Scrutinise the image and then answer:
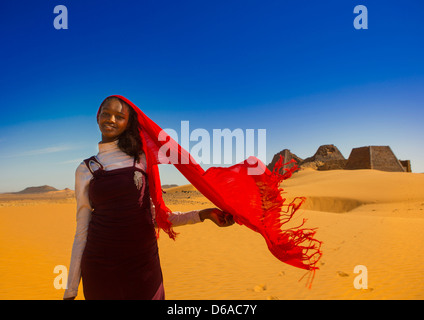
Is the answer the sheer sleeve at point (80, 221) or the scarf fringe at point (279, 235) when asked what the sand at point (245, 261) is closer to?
the scarf fringe at point (279, 235)

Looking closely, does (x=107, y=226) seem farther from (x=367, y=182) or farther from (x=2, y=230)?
(x=367, y=182)

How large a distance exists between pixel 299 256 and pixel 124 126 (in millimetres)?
1690

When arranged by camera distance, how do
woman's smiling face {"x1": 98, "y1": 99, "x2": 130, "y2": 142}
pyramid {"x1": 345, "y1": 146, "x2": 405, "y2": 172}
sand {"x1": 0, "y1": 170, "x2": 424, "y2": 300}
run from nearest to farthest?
woman's smiling face {"x1": 98, "y1": 99, "x2": 130, "y2": 142}, sand {"x1": 0, "y1": 170, "x2": 424, "y2": 300}, pyramid {"x1": 345, "y1": 146, "x2": 405, "y2": 172}

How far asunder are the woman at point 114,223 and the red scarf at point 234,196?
5.0 inches

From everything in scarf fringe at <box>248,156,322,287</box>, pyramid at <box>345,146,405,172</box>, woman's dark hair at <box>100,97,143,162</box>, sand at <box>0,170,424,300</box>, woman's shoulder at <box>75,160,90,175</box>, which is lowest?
sand at <box>0,170,424,300</box>

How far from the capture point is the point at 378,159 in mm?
46062

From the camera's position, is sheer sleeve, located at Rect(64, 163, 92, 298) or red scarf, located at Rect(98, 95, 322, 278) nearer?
sheer sleeve, located at Rect(64, 163, 92, 298)

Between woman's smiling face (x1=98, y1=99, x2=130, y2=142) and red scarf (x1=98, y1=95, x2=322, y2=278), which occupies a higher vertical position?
woman's smiling face (x1=98, y1=99, x2=130, y2=142)

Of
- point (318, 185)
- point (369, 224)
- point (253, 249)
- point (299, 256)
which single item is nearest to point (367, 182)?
point (318, 185)

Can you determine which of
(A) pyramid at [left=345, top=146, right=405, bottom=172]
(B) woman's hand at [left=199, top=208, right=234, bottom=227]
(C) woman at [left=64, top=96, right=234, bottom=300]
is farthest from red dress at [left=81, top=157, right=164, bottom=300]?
(A) pyramid at [left=345, top=146, right=405, bottom=172]

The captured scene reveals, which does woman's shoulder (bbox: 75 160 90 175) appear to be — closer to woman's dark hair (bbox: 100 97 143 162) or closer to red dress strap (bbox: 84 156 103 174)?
red dress strap (bbox: 84 156 103 174)

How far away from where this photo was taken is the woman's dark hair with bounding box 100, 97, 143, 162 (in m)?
2.27

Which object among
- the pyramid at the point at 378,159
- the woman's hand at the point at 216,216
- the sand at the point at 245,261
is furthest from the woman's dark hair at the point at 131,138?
the pyramid at the point at 378,159

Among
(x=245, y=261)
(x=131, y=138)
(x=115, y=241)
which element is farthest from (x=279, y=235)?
(x=245, y=261)
